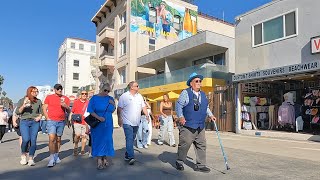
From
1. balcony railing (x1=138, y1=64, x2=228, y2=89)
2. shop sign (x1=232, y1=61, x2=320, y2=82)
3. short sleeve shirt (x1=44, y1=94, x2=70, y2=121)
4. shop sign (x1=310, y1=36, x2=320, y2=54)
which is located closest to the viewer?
short sleeve shirt (x1=44, y1=94, x2=70, y2=121)

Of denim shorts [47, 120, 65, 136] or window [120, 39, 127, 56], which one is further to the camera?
window [120, 39, 127, 56]

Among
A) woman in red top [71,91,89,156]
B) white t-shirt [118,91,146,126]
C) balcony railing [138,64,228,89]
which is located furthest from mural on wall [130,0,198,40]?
white t-shirt [118,91,146,126]

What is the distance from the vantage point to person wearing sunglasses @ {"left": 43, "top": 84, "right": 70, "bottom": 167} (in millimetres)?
6727

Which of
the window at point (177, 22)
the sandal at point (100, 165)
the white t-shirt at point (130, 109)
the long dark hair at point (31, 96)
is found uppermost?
the window at point (177, 22)

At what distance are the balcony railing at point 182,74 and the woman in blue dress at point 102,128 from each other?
14.3m

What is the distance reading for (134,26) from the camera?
3008cm

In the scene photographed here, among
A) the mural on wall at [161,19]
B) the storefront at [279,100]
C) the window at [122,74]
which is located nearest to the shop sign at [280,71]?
the storefront at [279,100]

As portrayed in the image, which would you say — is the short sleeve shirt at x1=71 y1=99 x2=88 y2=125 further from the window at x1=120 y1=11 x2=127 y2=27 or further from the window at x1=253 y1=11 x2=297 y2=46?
the window at x1=120 y1=11 x2=127 y2=27

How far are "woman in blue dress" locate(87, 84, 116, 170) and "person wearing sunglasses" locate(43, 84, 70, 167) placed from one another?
39.3 inches

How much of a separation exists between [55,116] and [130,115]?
1.65 meters

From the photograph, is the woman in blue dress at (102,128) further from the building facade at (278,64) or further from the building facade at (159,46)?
the building facade at (159,46)

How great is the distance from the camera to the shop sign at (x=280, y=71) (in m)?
11.6

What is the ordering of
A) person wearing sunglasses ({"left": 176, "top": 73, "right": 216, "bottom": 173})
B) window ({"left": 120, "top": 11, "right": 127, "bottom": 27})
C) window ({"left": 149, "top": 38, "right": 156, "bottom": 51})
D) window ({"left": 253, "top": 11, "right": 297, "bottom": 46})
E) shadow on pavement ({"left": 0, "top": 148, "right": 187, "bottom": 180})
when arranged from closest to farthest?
shadow on pavement ({"left": 0, "top": 148, "right": 187, "bottom": 180}), person wearing sunglasses ({"left": 176, "top": 73, "right": 216, "bottom": 173}), window ({"left": 253, "top": 11, "right": 297, "bottom": 46}), window ({"left": 149, "top": 38, "right": 156, "bottom": 51}), window ({"left": 120, "top": 11, "right": 127, "bottom": 27})

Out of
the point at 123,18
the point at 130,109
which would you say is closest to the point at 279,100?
the point at 130,109
